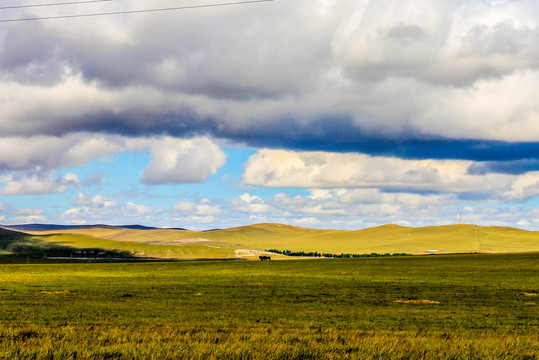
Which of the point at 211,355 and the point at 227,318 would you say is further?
the point at 227,318

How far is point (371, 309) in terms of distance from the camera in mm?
32938

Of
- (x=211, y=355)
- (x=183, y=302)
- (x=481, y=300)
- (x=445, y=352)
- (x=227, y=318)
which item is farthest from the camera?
(x=481, y=300)

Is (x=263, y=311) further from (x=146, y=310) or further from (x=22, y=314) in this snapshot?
(x=22, y=314)

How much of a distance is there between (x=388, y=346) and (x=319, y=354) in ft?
5.39

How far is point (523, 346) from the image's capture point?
13.0m

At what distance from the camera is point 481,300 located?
136ft

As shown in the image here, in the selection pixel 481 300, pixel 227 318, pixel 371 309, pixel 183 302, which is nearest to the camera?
pixel 227 318

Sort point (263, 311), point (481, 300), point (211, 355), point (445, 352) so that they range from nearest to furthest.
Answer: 1. point (211, 355)
2. point (445, 352)
3. point (263, 311)
4. point (481, 300)

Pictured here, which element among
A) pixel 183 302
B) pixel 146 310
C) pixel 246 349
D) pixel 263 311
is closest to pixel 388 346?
pixel 246 349

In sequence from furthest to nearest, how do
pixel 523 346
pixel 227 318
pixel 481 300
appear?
1. pixel 481 300
2. pixel 227 318
3. pixel 523 346

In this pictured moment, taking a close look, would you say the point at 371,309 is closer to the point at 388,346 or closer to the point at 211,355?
the point at 388,346

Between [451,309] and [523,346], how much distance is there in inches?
866

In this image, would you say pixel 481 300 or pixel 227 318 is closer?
pixel 227 318

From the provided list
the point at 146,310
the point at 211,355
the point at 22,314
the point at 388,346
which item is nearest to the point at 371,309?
the point at 146,310
